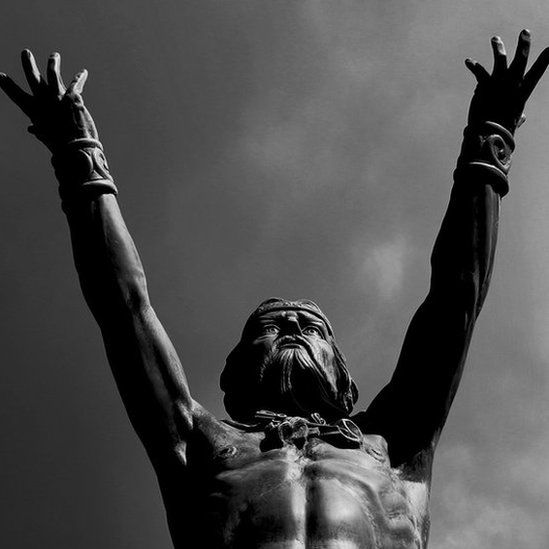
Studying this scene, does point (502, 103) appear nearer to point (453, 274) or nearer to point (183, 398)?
point (453, 274)

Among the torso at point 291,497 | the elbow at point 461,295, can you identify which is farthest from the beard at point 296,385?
the elbow at point 461,295

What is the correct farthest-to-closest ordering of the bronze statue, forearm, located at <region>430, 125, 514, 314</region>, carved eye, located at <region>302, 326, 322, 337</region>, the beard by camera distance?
carved eye, located at <region>302, 326, 322, 337</region> → the beard → forearm, located at <region>430, 125, 514, 314</region> → the bronze statue

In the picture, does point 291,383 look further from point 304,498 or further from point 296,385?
point 304,498

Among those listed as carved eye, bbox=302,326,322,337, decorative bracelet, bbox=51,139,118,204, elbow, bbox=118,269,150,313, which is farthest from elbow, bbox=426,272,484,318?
decorative bracelet, bbox=51,139,118,204

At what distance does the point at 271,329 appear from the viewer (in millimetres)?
11430

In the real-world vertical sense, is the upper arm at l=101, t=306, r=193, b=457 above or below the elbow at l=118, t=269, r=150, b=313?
below

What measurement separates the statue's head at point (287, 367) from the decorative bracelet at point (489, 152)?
1690mm

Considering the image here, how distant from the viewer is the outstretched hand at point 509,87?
37.7 ft

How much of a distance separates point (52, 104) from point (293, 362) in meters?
2.83

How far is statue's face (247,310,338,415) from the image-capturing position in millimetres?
10867

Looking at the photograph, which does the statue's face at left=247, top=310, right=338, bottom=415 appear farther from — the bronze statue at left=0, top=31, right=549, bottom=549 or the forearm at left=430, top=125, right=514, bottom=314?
the forearm at left=430, top=125, right=514, bottom=314

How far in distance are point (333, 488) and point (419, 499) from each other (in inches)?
39.2

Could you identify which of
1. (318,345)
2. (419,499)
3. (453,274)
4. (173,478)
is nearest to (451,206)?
(453,274)

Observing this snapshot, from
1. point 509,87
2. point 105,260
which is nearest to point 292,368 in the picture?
point 105,260
